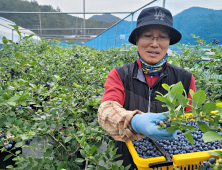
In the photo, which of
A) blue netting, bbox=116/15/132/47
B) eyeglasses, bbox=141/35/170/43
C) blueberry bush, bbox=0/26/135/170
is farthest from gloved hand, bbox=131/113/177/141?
blue netting, bbox=116/15/132/47

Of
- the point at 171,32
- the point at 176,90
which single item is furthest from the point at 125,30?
the point at 176,90

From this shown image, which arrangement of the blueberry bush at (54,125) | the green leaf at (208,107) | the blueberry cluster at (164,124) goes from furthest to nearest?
the blueberry bush at (54,125) → the blueberry cluster at (164,124) → the green leaf at (208,107)

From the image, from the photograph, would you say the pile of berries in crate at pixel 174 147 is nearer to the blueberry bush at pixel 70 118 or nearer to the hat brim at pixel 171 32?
the blueberry bush at pixel 70 118

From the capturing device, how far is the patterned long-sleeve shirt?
0.91m

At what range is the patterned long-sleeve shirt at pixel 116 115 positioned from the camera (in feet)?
2.97

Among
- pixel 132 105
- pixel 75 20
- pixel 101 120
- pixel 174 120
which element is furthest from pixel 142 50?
pixel 75 20

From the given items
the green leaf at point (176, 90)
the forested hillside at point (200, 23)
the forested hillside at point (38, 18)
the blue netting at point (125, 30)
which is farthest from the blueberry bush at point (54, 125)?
the forested hillside at point (38, 18)

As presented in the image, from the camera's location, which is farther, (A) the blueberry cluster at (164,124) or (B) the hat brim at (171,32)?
(B) the hat brim at (171,32)

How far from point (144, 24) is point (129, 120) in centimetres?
74

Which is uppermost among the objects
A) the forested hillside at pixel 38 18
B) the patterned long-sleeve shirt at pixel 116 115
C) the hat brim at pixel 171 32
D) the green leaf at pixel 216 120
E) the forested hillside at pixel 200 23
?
the forested hillside at pixel 38 18

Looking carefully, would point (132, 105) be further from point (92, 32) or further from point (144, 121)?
point (92, 32)

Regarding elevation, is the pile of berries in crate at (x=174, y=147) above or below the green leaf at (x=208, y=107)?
below

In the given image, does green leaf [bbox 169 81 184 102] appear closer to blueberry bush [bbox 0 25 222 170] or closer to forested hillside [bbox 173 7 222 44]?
blueberry bush [bbox 0 25 222 170]

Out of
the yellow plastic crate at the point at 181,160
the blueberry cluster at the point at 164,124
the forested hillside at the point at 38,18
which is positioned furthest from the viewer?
the forested hillside at the point at 38,18
